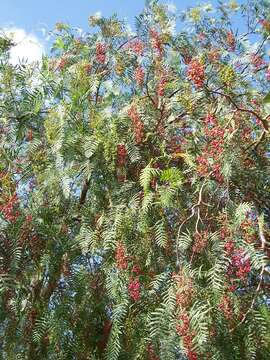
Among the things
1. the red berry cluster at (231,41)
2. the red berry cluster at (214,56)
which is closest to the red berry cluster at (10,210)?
the red berry cluster at (214,56)

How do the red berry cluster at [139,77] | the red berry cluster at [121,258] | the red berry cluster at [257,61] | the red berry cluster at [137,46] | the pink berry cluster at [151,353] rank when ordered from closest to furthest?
the pink berry cluster at [151,353]
the red berry cluster at [121,258]
the red berry cluster at [139,77]
the red berry cluster at [257,61]
the red berry cluster at [137,46]

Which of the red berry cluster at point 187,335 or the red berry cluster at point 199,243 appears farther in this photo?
the red berry cluster at point 199,243

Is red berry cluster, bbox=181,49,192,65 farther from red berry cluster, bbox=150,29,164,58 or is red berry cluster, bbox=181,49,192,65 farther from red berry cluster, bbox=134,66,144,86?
red berry cluster, bbox=134,66,144,86

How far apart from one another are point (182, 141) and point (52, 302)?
1.35 meters

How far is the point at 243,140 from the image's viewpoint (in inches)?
139

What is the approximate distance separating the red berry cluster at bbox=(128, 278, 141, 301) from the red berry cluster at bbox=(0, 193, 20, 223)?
0.87 meters

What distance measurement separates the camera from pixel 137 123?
359 cm

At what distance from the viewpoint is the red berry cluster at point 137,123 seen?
3578 mm

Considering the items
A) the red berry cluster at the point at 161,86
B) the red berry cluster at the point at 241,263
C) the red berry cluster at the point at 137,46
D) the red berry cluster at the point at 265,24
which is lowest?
the red berry cluster at the point at 241,263

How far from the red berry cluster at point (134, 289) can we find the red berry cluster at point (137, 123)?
100 centimetres

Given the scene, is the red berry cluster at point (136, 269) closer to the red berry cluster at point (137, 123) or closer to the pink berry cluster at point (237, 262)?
the pink berry cluster at point (237, 262)

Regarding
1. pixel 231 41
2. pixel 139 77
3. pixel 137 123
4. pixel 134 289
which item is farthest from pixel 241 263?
pixel 231 41

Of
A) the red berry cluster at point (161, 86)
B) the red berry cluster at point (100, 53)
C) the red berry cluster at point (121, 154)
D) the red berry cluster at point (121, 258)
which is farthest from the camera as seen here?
the red berry cluster at point (100, 53)

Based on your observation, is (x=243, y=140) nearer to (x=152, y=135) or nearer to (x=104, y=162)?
(x=152, y=135)
